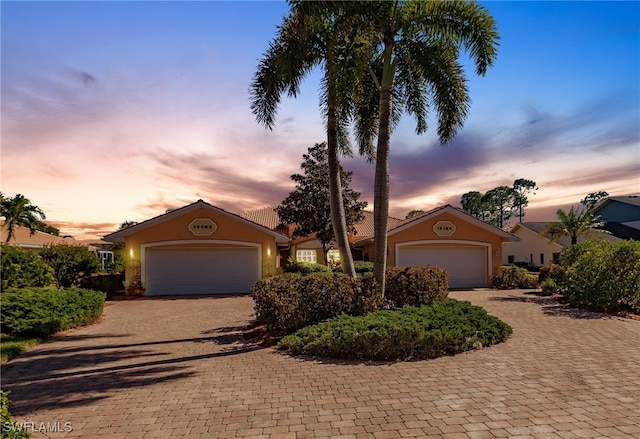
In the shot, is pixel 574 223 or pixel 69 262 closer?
pixel 69 262

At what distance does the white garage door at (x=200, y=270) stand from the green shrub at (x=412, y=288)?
9.90 m

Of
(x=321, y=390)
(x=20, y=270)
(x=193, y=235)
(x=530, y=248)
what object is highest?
(x=193, y=235)

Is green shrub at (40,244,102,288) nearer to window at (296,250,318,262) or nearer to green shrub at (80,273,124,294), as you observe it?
green shrub at (80,273,124,294)

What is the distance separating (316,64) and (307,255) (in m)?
19.8

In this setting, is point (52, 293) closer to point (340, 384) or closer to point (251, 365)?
point (251, 365)

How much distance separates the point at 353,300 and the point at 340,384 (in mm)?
3836

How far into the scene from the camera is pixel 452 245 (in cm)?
2211

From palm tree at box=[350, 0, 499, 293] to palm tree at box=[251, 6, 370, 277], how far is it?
82cm

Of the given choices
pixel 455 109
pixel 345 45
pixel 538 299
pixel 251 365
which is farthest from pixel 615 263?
pixel 251 365

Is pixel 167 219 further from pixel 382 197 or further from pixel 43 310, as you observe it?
pixel 382 197

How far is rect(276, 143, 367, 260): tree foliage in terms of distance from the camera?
Answer: 76.4 ft

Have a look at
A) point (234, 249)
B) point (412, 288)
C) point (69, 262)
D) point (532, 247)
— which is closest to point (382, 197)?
point (412, 288)

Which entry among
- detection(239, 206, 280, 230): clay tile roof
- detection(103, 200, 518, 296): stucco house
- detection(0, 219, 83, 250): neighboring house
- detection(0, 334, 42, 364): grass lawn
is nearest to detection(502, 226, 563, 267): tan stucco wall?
detection(103, 200, 518, 296): stucco house

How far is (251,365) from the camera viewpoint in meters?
7.17
